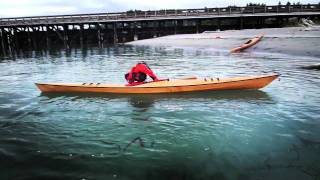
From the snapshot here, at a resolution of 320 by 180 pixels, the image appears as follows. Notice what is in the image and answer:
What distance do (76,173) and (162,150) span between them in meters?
1.89

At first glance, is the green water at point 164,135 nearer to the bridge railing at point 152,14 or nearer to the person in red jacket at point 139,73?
the person in red jacket at point 139,73

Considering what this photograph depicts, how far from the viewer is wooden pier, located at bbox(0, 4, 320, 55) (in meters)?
43.6

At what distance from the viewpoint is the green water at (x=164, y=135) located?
675 cm

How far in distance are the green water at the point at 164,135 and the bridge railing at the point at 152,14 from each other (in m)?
30.3

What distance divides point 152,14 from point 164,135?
41.5 meters

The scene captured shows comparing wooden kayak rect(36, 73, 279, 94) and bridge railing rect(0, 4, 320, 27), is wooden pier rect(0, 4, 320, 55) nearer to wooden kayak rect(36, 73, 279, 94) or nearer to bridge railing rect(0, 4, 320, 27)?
bridge railing rect(0, 4, 320, 27)

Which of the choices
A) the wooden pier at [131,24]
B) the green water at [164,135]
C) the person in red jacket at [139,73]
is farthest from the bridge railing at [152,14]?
the person in red jacket at [139,73]

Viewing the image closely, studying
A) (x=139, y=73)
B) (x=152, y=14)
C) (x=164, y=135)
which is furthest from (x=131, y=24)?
(x=164, y=135)

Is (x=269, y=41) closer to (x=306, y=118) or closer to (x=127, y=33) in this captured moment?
(x=306, y=118)

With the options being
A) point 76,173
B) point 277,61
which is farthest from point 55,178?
point 277,61

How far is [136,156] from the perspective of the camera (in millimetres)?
7348

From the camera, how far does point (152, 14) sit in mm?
48531

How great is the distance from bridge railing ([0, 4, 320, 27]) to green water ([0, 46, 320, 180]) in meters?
30.3

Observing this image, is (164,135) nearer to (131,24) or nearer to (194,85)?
(194,85)
